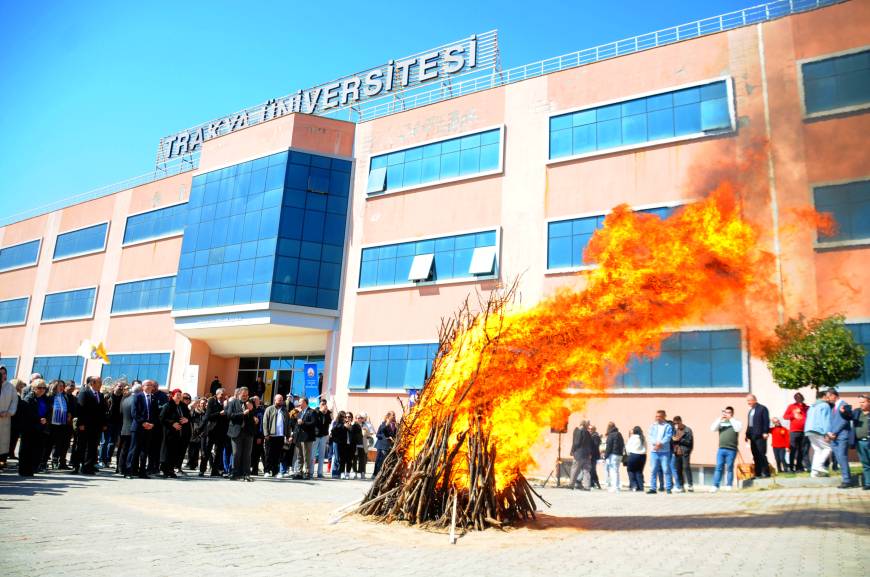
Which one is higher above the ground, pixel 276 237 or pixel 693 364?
pixel 276 237

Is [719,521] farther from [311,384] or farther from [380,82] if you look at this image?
[380,82]

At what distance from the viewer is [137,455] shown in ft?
46.1

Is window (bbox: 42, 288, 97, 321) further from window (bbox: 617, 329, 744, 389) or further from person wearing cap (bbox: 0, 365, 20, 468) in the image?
window (bbox: 617, 329, 744, 389)

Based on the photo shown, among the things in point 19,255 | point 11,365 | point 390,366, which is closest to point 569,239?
point 390,366

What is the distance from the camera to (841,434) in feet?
40.6

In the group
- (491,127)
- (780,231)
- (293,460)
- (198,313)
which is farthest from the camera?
(198,313)

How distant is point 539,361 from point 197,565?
495 centimetres

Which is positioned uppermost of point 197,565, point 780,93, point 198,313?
point 780,93

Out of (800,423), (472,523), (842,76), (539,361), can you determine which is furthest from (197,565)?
(842,76)

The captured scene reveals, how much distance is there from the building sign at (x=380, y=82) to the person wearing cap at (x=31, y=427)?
2096 centimetres

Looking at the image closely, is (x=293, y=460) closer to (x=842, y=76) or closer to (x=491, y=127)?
(x=491, y=127)

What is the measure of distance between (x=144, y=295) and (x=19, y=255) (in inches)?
689

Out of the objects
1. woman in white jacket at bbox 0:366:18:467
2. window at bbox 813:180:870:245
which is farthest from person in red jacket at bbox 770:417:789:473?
woman in white jacket at bbox 0:366:18:467

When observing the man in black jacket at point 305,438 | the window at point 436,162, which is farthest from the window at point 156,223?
the man in black jacket at point 305,438
